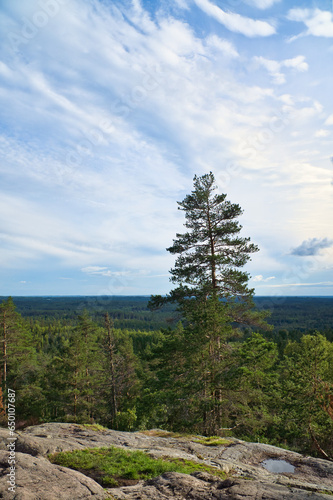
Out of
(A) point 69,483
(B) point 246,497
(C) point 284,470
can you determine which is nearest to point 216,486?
(B) point 246,497

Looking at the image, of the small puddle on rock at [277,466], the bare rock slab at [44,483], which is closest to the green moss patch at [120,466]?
the bare rock slab at [44,483]

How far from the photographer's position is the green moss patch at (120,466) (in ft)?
24.1

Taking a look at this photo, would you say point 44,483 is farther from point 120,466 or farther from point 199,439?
point 199,439

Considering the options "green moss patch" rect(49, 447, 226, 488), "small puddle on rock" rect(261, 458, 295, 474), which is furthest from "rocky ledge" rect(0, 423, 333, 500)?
"green moss patch" rect(49, 447, 226, 488)

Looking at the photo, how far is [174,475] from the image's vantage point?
23.1ft

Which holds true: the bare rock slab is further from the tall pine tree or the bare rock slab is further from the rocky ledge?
the tall pine tree

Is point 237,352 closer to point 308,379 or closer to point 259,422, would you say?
point 259,422

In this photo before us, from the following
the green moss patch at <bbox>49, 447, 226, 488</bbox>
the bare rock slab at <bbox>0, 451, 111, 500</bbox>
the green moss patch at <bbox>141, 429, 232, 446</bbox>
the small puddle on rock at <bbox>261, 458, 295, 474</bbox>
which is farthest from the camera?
the green moss patch at <bbox>141, 429, 232, 446</bbox>

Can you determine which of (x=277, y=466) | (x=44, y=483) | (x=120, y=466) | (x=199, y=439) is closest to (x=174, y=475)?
(x=120, y=466)

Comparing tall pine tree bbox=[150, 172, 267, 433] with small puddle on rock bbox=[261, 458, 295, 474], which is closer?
small puddle on rock bbox=[261, 458, 295, 474]

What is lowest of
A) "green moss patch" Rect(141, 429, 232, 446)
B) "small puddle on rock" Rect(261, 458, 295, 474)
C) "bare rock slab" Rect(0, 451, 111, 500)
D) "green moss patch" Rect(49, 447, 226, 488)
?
"green moss patch" Rect(141, 429, 232, 446)

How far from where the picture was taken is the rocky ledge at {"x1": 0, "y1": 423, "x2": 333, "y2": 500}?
5.92 meters

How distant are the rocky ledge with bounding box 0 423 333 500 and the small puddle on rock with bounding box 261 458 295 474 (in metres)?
0.17

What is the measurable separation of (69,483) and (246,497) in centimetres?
399
